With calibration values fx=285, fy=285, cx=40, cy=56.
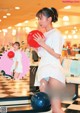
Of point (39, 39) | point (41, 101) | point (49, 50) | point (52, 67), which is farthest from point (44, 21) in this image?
point (41, 101)

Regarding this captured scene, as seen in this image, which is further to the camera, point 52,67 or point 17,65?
point 17,65

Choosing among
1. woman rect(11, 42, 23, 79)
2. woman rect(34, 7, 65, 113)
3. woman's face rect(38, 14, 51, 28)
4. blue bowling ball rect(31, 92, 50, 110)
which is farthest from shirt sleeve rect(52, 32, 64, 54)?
woman rect(11, 42, 23, 79)

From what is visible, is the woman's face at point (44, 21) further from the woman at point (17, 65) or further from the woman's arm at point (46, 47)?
the woman at point (17, 65)

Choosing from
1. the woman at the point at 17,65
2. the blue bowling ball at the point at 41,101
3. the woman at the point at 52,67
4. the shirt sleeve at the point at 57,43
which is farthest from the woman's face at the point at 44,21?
the woman at the point at 17,65

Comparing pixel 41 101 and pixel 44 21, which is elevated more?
pixel 44 21

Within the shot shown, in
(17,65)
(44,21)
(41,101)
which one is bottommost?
(41,101)

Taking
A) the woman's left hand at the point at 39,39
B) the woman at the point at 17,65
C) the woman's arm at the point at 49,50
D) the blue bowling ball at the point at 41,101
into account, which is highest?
the woman's left hand at the point at 39,39

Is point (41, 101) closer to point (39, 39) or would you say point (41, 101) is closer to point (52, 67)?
point (52, 67)

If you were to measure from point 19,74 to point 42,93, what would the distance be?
104cm

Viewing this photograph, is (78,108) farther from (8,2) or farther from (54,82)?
(8,2)

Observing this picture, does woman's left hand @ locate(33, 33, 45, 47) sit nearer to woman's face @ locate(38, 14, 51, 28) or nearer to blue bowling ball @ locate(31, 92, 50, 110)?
woman's face @ locate(38, 14, 51, 28)

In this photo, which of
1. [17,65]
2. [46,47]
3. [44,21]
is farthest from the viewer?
[17,65]

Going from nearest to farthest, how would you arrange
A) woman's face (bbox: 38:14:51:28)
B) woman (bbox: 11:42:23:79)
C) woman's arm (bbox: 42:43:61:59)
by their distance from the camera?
woman's arm (bbox: 42:43:61:59) < woman's face (bbox: 38:14:51:28) < woman (bbox: 11:42:23:79)

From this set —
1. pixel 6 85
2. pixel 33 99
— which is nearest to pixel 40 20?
pixel 33 99
